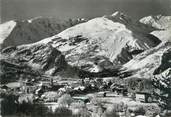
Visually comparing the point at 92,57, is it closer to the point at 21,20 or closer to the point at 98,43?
the point at 98,43

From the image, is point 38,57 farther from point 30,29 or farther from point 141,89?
point 141,89

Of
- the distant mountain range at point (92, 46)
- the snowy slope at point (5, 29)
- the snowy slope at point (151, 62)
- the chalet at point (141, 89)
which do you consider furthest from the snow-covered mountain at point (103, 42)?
the snowy slope at point (5, 29)

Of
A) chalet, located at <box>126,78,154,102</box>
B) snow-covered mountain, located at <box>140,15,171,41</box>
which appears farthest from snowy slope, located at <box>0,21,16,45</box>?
snow-covered mountain, located at <box>140,15,171,41</box>

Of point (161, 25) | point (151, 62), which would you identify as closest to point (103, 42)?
point (151, 62)

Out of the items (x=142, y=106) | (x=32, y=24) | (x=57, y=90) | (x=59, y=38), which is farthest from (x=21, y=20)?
(x=142, y=106)

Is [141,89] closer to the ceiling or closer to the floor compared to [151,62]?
closer to the floor

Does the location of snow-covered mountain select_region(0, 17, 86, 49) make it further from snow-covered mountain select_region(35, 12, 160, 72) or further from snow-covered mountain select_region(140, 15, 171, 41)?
snow-covered mountain select_region(140, 15, 171, 41)
